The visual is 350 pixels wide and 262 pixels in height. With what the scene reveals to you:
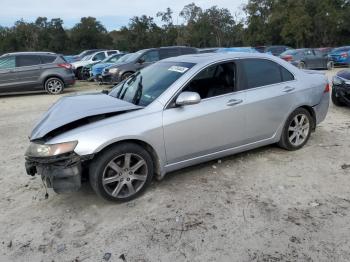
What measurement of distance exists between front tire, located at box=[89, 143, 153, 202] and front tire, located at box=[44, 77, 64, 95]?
35.5 feet

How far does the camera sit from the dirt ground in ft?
9.94

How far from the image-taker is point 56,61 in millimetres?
13555

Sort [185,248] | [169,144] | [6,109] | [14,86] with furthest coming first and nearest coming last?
[14,86], [6,109], [169,144], [185,248]

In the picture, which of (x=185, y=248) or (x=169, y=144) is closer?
(x=185, y=248)

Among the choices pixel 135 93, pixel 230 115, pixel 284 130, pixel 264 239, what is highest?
pixel 135 93

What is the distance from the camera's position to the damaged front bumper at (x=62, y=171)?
11.5 ft

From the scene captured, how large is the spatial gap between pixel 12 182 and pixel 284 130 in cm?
396

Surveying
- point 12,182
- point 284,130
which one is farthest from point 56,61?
point 284,130

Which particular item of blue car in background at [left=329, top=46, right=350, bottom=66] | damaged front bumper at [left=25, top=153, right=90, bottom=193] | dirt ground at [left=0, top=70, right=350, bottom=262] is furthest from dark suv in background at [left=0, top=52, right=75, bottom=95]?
blue car in background at [left=329, top=46, right=350, bottom=66]

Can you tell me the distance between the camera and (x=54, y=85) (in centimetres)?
1361

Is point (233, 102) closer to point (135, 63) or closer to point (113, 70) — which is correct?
point (135, 63)

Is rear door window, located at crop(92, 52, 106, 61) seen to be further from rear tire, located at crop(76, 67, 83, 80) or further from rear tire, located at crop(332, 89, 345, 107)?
rear tire, located at crop(332, 89, 345, 107)

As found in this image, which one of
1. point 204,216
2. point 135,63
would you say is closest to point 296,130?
point 204,216

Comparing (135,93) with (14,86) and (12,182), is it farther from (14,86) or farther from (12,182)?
(14,86)
